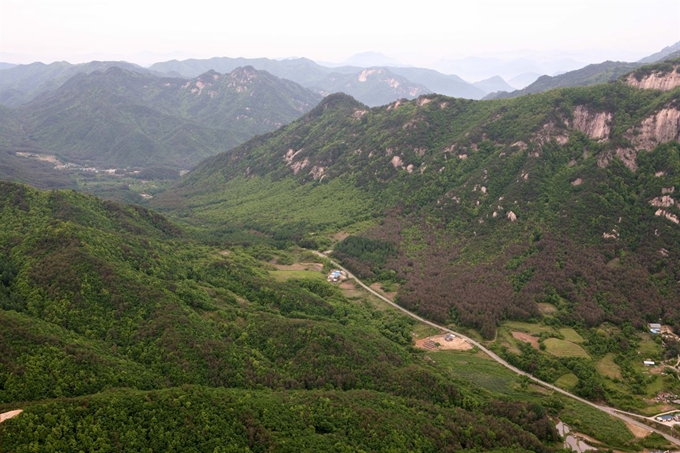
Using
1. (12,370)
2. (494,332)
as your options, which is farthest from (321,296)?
(12,370)

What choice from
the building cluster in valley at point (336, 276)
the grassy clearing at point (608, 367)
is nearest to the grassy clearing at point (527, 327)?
the grassy clearing at point (608, 367)

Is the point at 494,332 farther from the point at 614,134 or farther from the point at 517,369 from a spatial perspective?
the point at 614,134

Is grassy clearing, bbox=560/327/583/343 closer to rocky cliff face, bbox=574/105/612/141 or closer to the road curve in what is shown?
the road curve

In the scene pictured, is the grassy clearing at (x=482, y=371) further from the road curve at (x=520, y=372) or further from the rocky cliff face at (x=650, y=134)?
the rocky cliff face at (x=650, y=134)

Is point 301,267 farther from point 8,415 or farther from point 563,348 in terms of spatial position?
point 8,415

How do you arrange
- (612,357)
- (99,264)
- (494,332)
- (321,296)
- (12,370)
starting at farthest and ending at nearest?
(321,296) → (494,332) → (612,357) → (99,264) → (12,370)

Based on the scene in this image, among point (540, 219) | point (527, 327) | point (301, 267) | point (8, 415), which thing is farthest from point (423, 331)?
point (8, 415)
